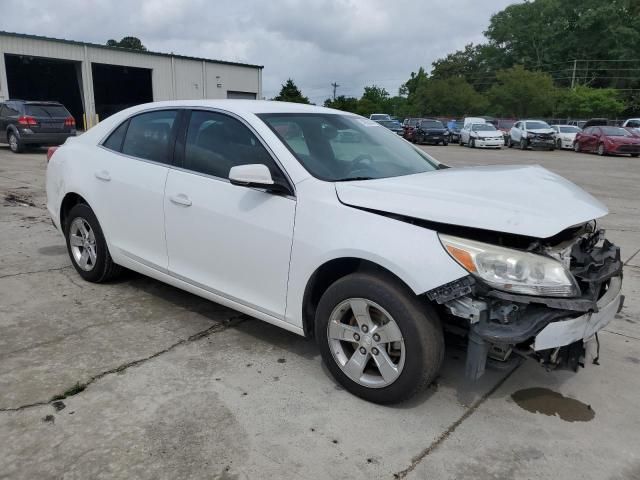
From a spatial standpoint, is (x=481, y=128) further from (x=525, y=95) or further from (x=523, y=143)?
(x=525, y=95)

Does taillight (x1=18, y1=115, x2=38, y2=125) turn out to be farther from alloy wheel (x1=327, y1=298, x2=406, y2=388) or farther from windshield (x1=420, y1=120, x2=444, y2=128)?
windshield (x1=420, y1=120, x2=444, y2=128)

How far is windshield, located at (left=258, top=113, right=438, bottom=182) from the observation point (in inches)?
134

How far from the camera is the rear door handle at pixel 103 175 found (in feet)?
14.3

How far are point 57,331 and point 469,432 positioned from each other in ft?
9.50

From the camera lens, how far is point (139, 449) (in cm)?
262

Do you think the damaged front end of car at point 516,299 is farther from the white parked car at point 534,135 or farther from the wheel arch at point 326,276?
the white parked car at point 534,135

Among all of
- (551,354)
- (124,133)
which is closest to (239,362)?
(551,354)

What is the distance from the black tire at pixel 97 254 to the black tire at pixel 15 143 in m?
14.8

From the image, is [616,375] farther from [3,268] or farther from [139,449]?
[3,268]

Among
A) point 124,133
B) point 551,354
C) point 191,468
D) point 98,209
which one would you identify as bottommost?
point 191,468

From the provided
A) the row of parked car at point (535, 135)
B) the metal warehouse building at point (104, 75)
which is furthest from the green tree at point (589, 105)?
the metal warehouse building at point (104, 75)

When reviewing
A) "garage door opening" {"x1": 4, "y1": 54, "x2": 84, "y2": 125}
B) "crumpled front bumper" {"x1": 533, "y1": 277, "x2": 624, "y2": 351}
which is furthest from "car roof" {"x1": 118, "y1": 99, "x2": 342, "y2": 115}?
"garage door opening" {"x1": 4, "y1": 54, "x2": 84, "y2": 125}

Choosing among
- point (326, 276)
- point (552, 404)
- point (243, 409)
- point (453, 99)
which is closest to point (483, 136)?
point (552, 404)

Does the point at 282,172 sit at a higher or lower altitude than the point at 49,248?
higher
